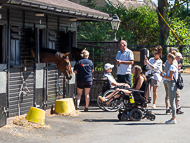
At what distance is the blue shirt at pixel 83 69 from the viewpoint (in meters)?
11.8

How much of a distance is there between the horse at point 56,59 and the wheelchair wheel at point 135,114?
196 cm

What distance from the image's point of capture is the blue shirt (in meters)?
11.8

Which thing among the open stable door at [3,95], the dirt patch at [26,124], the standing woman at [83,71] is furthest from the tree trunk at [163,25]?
the open stable door at [3,95]

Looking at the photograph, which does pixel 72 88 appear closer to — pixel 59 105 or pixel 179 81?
pixel 59 105

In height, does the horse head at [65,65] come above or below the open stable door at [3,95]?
above

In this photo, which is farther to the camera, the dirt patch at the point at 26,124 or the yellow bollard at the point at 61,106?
the yellow bollard at the point at 61,106

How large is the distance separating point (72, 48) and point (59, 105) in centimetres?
253

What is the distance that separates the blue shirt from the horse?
2.84ft

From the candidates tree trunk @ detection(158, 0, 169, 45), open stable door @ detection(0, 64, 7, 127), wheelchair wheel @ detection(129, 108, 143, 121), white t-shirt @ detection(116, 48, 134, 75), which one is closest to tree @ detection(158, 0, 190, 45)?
tree trunk @ detection(158, 0, 169, 45)

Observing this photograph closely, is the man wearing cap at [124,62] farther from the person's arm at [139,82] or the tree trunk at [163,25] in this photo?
the tree trunk at [163,25]

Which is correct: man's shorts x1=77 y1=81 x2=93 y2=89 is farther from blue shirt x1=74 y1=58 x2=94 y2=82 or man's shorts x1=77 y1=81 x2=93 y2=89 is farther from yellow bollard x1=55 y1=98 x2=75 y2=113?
yellow bollard x1=55 y1=98 x2=75 y2=113

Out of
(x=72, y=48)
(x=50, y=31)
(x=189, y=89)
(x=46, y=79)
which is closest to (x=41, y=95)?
(x=46, y=79)

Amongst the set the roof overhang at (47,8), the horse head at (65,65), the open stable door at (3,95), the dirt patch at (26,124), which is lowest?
the dirt patch at (26,124)

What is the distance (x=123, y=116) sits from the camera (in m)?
→ 10.3
